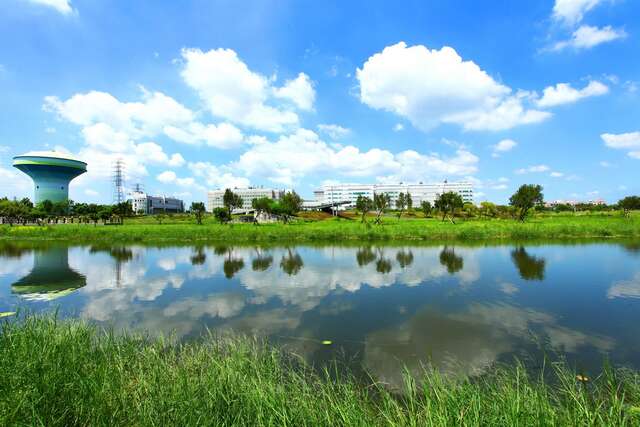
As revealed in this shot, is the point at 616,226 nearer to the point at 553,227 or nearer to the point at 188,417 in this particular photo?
the point at 553,227

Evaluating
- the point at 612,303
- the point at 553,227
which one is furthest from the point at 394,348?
the point at 553,227

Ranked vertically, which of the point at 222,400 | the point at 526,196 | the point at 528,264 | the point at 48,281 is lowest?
the point at 528,264

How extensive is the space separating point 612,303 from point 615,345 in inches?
196

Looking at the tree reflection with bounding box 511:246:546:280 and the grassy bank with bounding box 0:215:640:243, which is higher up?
the grassy bank with bounding box 0:215:640:243

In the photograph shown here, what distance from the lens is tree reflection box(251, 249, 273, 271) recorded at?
20.6m

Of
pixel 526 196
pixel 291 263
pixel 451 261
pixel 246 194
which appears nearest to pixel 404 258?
pixel 451 261

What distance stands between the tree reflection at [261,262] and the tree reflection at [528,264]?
15.1 metres

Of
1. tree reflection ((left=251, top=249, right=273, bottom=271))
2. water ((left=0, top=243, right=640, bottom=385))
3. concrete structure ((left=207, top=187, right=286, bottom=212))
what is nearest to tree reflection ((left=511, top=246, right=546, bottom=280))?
water ((left=0, top=243, right=640, bottom=385))

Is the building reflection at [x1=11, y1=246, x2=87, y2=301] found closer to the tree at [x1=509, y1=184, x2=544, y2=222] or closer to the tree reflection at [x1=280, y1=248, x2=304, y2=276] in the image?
the tree reflection at [x1=280, y1=248, x2=304, y2=276]

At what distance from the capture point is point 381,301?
1238cm

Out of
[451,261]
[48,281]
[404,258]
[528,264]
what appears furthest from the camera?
[404,258]

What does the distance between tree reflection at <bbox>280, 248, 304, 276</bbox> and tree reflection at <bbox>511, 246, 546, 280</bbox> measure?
12588 mm

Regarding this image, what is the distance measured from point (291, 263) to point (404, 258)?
27.5 feet

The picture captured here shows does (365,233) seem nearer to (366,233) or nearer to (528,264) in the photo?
(366,233)
